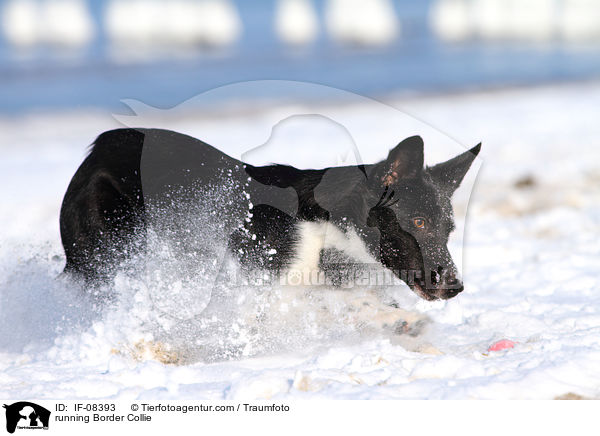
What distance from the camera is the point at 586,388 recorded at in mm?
2848

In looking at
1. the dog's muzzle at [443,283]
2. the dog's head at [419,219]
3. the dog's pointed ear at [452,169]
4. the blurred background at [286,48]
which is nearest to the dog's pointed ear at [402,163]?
the dog's head at [419,219]

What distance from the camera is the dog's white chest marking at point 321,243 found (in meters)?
3.51

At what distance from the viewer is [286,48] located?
3703cm

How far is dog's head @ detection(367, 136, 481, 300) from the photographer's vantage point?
331 cm

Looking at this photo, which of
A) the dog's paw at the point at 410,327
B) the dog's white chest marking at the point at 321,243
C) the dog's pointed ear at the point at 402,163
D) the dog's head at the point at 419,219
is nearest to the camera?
the dog's pointed ear at the point at 402,163

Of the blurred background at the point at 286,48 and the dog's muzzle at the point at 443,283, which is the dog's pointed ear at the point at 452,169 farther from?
the blurred background at the point at 286,48

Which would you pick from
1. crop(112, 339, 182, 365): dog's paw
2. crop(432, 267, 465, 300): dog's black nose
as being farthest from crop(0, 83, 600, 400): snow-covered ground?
crop(432, 267, 465, 300): dog's black nose

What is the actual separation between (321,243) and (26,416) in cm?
153

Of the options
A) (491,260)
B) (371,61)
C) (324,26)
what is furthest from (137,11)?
(491,260)

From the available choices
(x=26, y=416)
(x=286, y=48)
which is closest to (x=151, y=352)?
(x=26, y=416)

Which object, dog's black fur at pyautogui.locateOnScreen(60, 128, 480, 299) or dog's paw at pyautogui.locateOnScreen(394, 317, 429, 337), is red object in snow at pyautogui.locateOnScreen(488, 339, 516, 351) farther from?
dog's paw at pyautogui.locateOnScreen(394, 317, 429, 337)

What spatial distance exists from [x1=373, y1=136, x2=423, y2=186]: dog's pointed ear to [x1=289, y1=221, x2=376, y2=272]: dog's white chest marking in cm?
36

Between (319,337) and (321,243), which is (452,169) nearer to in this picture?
(321,243)

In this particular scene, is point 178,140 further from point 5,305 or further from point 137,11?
point 137,11
